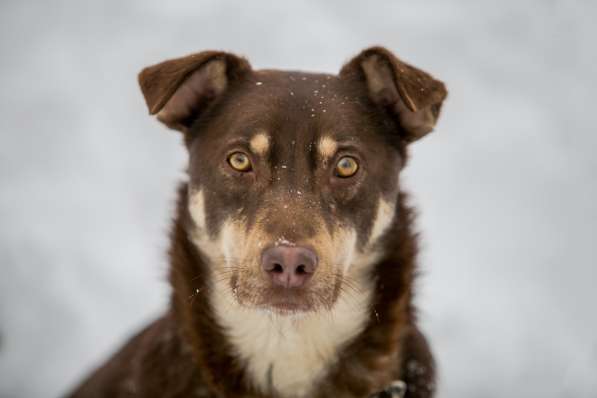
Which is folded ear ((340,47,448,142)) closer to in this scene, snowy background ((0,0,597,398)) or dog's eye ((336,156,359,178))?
dog's eye ((336,156,359,178))

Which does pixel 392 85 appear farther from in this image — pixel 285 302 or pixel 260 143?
pixel 285 302

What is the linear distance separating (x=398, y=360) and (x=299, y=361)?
2.06 ft

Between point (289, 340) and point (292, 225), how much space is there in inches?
32.4

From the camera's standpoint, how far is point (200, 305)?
3.87 meters

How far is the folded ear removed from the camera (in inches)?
141

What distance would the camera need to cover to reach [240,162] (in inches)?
145

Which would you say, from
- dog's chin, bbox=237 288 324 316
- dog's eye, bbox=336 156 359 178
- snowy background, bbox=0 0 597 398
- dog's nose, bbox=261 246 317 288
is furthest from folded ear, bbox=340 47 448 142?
snowy background, bbox=0 0 597 398

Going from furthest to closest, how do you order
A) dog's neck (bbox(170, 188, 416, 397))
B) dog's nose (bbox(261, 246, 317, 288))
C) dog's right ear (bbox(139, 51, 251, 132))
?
dog's neck (bbox(170, 188, 416, 397)) → dog's right ear (bbox(139, 51, 251, 132)) → dog's nose (bbox(261, 246, 317, 288))

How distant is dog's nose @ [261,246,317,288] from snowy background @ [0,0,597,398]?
4.15 ft

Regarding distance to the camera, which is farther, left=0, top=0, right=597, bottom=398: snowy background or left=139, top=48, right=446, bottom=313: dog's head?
left=0, top=0, right=597, bottom=398: snowy background

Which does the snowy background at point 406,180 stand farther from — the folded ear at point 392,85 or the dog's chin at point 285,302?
the folded ear at point 392,85

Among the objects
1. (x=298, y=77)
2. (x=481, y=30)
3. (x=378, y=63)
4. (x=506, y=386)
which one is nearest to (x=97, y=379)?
(x=298, y=77)

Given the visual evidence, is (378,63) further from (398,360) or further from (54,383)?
(54,383)

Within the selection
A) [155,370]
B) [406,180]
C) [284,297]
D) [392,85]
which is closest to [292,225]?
[284,297]
